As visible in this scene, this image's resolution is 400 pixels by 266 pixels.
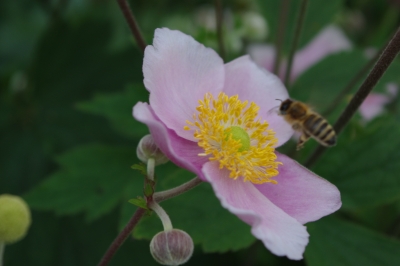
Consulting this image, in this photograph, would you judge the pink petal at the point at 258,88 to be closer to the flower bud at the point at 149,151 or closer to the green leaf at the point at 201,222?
the green leaf at the point at 201,222

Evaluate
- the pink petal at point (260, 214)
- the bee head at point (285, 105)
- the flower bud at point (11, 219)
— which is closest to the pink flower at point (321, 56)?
the bee head at point (285, 105)

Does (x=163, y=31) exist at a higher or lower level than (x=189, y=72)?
higher

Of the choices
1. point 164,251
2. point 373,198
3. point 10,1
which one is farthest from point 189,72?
point 10,1

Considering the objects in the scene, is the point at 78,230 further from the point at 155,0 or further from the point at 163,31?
the point at 155,0

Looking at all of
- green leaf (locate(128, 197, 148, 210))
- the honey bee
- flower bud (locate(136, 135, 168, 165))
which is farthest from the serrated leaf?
the honey bee

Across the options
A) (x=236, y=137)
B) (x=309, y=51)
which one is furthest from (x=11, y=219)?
(x=309, y=51)

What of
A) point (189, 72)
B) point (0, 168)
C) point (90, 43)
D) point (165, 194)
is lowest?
point (0, 168)
